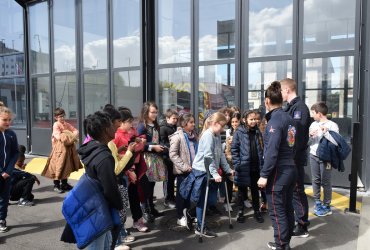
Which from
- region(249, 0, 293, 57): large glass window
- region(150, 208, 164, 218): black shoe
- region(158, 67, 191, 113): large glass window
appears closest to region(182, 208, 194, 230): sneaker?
region(150, 208, 164, 218): black shoe

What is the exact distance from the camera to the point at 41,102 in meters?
11.1

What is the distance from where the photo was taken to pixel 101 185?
2.74m

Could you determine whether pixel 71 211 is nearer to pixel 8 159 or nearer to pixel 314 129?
pixel 8 159

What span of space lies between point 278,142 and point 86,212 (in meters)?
2.05

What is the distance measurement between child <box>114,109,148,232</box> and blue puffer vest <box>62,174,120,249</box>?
3.96 feet

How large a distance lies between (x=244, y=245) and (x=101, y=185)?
85.7 inches

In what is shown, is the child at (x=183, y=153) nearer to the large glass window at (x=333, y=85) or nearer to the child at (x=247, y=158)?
the child at (x=247, y=158)

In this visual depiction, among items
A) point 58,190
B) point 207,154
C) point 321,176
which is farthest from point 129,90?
point 321,176

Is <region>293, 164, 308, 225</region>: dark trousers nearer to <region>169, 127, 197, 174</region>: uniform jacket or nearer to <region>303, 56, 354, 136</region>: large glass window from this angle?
<region>169, 127, 197, 174</region>: uniform jacket

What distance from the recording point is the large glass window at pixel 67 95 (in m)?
10.4

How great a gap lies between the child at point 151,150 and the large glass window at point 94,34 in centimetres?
525

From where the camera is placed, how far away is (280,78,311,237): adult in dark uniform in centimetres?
406

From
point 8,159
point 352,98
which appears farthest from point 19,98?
point 352,98

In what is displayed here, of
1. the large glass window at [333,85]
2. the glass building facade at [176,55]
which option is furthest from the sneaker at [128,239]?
the large glass window at [333,85]
